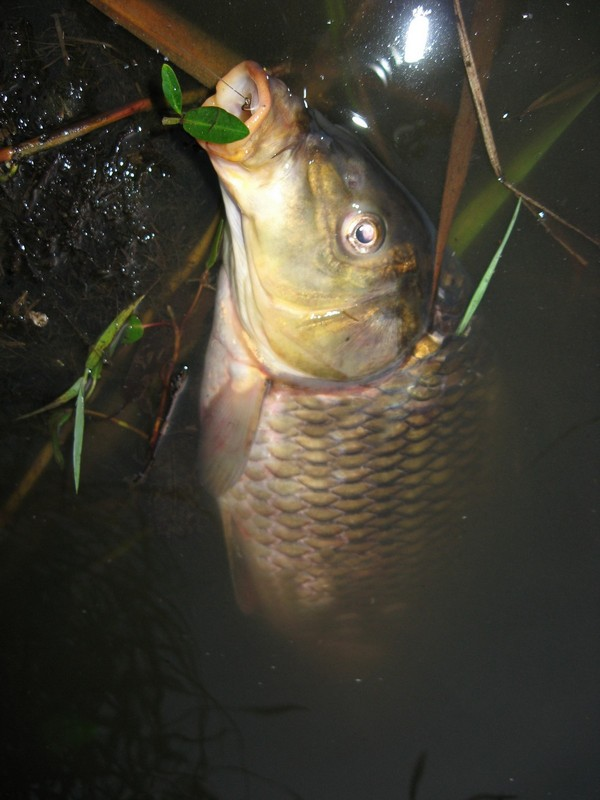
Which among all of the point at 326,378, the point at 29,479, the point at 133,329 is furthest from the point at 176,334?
the point at 29,479

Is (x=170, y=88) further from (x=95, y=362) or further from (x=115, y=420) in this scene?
(x=115, y=420)

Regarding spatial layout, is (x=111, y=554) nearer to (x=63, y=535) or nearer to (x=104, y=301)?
(x=63, y=535)

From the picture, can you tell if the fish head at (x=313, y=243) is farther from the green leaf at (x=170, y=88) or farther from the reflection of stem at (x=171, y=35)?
the reflection of stem at (x=171, y=35)

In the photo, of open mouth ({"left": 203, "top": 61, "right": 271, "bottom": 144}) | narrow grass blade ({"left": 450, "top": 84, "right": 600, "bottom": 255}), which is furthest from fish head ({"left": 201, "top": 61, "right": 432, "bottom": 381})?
narrow grass blade ({"left": 450, "top": 84, "right": 600, "bottom": 255})

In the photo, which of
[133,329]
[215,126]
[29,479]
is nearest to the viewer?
[215,126]

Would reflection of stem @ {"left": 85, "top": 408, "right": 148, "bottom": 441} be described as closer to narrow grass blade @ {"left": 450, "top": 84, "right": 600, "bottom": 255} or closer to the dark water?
the dark water

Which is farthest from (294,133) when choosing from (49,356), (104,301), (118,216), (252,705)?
(252,705)

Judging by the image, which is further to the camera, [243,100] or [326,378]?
[326,378]

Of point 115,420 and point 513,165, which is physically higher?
point 513,165

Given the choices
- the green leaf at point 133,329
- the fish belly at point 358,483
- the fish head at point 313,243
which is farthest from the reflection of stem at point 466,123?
the green leaf at point 133,329
